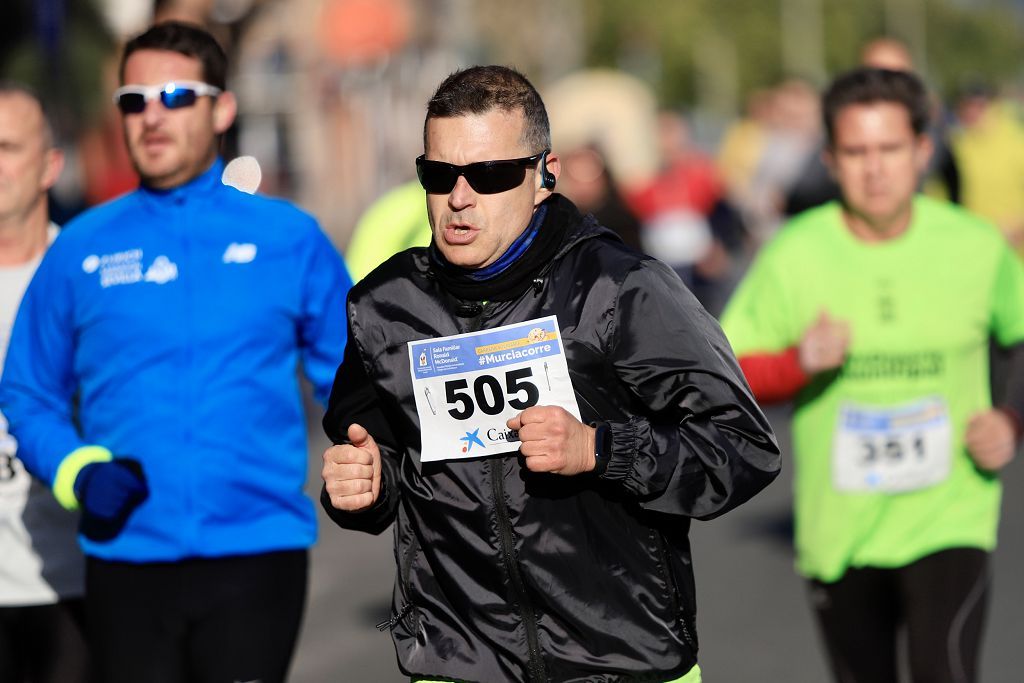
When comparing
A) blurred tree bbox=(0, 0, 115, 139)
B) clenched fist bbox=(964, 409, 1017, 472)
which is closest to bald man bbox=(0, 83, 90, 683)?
clenched fist bbox=(964, 409, 1017, 472)

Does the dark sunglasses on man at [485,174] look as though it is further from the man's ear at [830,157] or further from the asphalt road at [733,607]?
the asphalt road at [733,607]

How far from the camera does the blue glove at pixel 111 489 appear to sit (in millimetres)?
3898

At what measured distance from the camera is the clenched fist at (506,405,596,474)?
114 inches

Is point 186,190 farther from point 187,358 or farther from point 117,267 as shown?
point 187,358

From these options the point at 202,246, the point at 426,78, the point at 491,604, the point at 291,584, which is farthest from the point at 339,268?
the point at 426,78

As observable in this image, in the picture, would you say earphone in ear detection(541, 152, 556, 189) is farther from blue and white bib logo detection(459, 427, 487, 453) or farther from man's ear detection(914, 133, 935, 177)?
man's ear detection(914, 133, 935, 177)

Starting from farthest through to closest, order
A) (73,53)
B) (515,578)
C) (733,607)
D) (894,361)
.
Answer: (73,53)
(733,607)
(894,361)
(515,578)

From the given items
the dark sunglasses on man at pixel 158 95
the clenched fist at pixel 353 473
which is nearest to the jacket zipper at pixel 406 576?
the clenched fist at pixel 353 473

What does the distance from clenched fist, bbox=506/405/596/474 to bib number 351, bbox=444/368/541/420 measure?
8.1 inches

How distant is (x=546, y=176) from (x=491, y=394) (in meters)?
0.44

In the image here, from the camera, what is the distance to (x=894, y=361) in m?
4.74

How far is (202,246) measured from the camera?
4.26 metres

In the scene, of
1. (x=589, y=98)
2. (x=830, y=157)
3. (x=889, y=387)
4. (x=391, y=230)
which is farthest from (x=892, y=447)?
(x=589, y=98)

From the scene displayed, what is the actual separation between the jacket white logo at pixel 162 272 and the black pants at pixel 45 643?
1.05 meters
